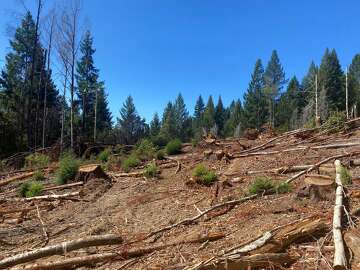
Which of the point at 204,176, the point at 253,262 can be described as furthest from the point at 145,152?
the point at 253,262

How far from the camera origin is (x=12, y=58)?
101 ft

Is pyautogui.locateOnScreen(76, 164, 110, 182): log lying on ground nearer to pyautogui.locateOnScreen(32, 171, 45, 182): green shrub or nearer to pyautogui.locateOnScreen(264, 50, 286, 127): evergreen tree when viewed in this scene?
pyautogui.locateOnScreen(32, 171, 45, 182): green shrub

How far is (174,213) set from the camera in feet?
19.4

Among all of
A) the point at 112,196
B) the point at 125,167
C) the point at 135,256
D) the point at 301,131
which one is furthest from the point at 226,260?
the point at 301,131

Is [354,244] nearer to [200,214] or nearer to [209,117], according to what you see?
[200,214]

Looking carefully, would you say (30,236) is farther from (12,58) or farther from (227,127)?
(227,127)

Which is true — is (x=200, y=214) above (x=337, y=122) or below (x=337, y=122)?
below

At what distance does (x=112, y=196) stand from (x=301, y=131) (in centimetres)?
707

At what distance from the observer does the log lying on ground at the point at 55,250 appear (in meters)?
3.81

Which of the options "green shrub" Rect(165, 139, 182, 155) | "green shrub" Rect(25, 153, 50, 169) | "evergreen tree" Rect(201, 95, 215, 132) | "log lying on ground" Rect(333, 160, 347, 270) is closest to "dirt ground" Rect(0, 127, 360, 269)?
"log lying on ground" Rect(333, 160, 347, 270)

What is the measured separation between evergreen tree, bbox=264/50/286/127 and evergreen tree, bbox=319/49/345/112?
22.2 feet

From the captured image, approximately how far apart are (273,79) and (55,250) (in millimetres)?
55666

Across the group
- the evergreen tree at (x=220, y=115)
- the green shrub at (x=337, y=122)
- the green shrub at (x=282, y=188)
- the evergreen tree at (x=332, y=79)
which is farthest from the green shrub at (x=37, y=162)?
the evergreen tree at (x=220, y=115)

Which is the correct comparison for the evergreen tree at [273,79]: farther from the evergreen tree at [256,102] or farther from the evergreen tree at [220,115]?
the evergreen tree at [220,115]
